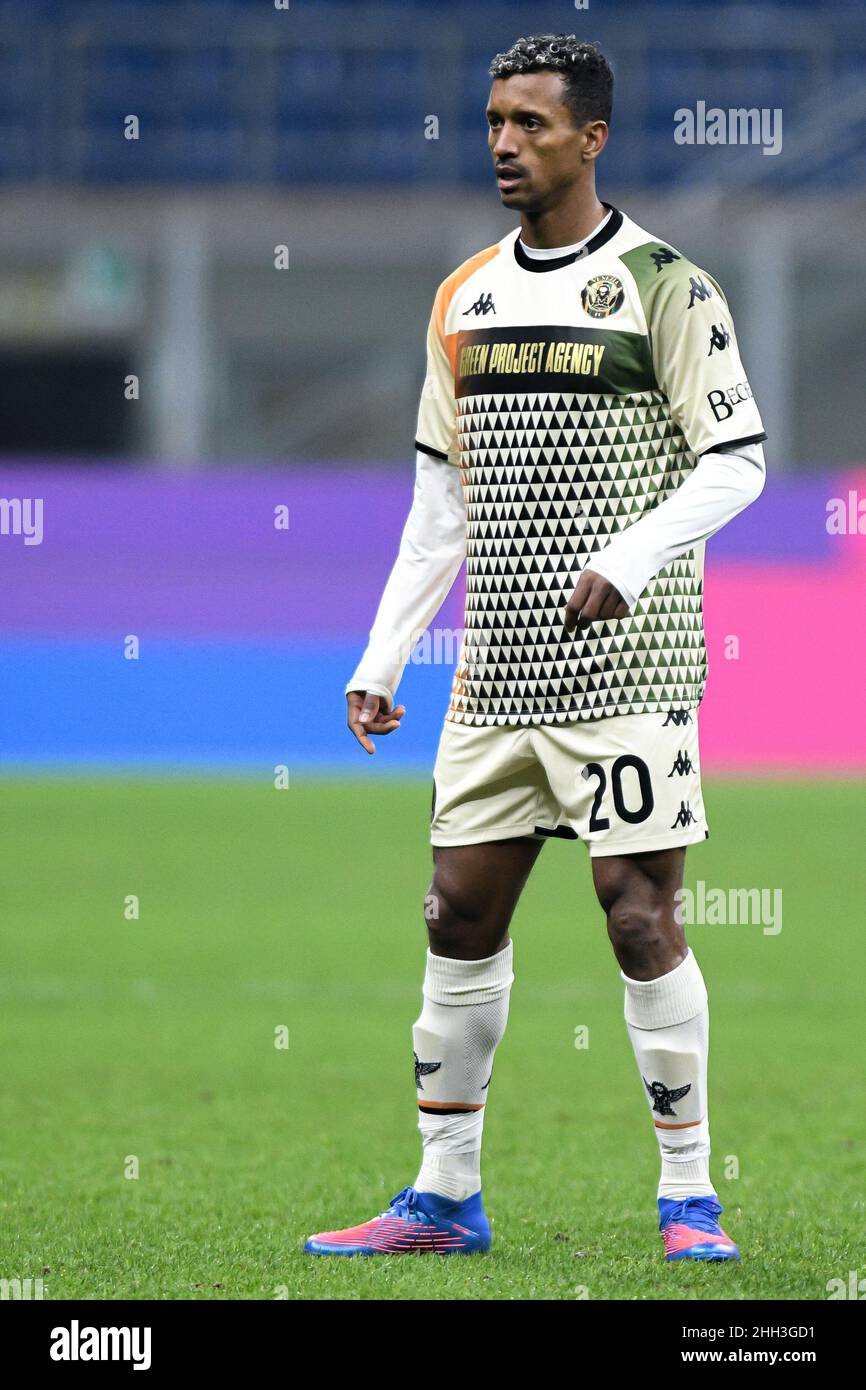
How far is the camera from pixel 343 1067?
20.9 ft

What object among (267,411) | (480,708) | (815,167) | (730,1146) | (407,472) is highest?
(815,167)

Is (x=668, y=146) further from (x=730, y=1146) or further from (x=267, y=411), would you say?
(x=730, y=1146)

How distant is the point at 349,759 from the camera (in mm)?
14812

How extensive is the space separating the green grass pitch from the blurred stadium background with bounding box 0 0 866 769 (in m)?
3.06

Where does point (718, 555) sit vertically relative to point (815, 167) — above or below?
below

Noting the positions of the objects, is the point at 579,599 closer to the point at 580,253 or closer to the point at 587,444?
the point at 587,444

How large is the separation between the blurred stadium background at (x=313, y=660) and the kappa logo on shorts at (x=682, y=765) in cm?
90

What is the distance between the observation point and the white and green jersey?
3576 mm

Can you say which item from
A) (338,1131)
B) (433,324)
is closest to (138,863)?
(338,1131)

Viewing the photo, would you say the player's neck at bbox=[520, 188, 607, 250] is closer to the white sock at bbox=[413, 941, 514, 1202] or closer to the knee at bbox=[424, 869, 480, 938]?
the knee at bbox=[424, 869, 480, 938]

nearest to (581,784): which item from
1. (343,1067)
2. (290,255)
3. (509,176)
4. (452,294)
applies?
(452,294)

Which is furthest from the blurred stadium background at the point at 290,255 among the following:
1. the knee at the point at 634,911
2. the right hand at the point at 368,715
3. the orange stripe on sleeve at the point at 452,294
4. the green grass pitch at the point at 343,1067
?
the knee at the point at 634,911

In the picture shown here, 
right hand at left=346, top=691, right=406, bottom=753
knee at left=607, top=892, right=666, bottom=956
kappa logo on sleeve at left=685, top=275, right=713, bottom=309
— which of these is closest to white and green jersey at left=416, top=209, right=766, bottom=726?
kappa logo on sleeve at left=685, top=275, right=713, bottom=309

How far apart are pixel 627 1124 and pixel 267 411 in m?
17.9
